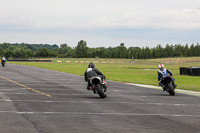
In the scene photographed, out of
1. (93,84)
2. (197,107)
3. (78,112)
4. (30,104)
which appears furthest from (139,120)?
(93,84)

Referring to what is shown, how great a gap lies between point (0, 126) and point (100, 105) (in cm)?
571

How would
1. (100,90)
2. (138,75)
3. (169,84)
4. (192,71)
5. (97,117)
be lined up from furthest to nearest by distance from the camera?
(138,75) < (192,71) < (169,84) < (100,90) < (97,117)

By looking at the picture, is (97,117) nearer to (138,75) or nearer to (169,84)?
(169,84)

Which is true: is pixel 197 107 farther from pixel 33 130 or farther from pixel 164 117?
pixel 33 130

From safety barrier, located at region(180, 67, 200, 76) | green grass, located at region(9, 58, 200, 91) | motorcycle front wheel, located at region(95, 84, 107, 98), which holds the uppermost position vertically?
motorcycle front wheel, located at region(95, 84, 107, 98)

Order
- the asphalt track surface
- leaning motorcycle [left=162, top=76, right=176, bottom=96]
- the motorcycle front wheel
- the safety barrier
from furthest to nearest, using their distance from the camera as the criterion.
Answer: the safety barrier → leaning motorcycle [left=162, top=76, right=176, bottom=96] → the motorcycle front wheel → the asphalt track surface

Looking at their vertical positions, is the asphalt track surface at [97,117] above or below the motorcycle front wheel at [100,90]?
below

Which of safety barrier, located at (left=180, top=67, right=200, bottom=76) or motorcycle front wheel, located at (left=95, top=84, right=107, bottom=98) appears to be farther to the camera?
safety barrier, located at (left=180, top=67, right=200, bottom=76)

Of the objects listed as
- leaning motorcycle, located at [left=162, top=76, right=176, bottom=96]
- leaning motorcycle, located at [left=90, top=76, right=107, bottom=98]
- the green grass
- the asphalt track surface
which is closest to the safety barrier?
the green grass

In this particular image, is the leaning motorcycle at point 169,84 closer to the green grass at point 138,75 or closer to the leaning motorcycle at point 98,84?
the leaning motorcycle at point 98,84

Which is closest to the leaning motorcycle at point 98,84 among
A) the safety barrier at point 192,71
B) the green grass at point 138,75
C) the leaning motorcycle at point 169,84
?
the leaning motorcycle at point 169,84

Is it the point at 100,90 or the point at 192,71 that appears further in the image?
the point at 192,71

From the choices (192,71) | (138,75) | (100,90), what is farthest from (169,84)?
(138,75)

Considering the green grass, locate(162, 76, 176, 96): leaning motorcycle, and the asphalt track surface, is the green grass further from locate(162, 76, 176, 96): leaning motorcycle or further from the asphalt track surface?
the asphalt track surface
